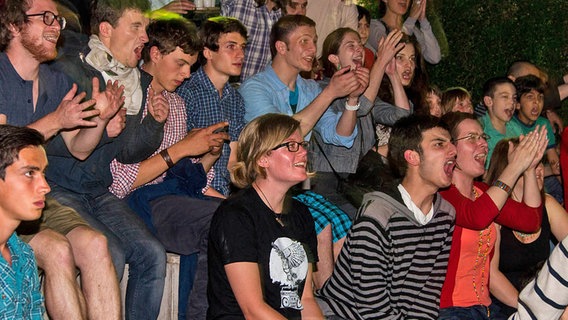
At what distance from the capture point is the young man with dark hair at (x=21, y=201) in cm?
441

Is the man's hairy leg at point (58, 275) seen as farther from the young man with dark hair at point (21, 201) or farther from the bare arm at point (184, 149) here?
the bare arm at point (184, 149)

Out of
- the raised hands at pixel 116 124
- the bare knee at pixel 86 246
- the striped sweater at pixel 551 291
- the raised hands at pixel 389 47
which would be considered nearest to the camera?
the striped sweater at pixel 551 291

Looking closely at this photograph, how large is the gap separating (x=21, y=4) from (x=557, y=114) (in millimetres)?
6250

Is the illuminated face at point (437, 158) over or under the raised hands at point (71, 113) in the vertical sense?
under

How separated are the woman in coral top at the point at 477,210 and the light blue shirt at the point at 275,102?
87 cm

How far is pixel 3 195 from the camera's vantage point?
446 cm

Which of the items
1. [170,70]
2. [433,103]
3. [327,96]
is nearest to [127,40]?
[170,70]

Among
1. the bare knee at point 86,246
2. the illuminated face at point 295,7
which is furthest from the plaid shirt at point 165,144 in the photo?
the illuminated face at point 295,7

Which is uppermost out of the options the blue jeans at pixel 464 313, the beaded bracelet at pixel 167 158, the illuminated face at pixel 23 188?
the illuminated face at pixel 23 188

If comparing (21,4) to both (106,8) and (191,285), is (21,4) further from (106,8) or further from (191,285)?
(191,285)

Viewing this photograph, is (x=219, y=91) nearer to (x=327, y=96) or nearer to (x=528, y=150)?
(x=327, y=96)

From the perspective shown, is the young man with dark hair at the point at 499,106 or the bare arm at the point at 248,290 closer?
the bare arm at the point at 248,290

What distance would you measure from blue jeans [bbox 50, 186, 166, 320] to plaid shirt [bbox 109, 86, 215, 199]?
10.0 inches

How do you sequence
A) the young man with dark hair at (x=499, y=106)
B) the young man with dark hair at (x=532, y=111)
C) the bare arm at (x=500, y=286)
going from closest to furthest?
1. the bare arm at (x=500, y=286)
2. the young man with dark hair at (x=499, y=106)
3. the young man with dark hair at (x=532, y=111)
